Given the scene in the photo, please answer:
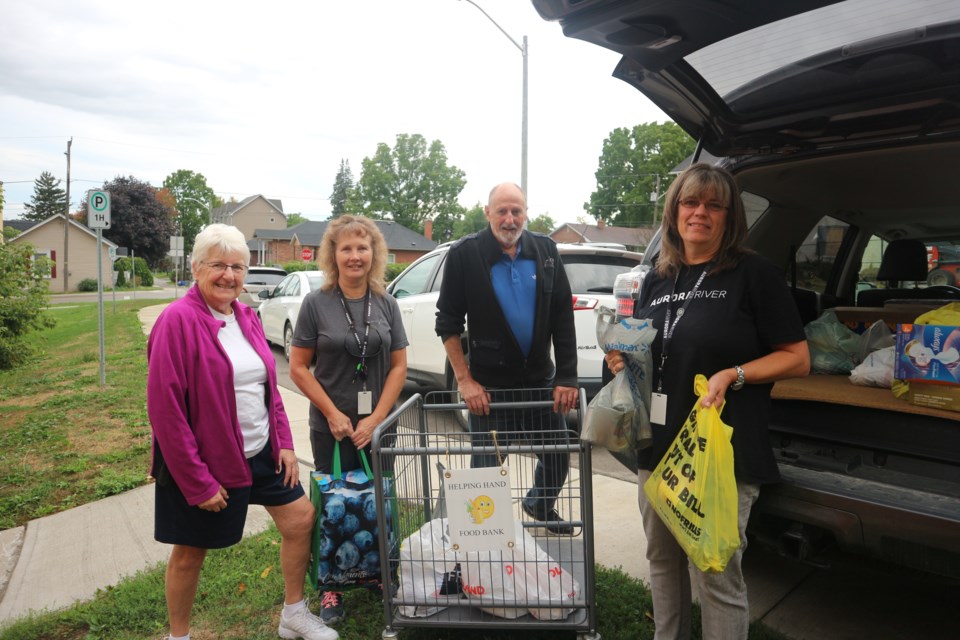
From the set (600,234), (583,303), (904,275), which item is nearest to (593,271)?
(583,303)

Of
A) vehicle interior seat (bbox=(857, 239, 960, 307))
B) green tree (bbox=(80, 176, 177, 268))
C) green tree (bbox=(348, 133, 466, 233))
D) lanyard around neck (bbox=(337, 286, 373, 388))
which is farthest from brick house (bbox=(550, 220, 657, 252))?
lanyard around neck (bbox=(337, 286, 373, 388))

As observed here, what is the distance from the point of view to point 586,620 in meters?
2.55

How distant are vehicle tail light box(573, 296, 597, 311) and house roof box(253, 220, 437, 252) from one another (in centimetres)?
4640

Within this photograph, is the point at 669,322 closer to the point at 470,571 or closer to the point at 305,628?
the point at 470,571

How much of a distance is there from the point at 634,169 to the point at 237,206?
196 feet

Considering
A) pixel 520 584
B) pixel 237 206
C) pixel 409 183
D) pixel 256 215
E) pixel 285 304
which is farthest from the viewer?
pixel 237 206

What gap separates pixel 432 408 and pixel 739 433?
53.4 inches

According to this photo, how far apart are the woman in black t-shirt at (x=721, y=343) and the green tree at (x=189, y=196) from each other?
280 feet

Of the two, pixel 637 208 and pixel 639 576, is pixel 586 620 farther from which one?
pixel 637 208

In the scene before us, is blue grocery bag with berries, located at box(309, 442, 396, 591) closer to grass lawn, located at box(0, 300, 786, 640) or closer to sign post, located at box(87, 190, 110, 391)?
grass lawn, located at box(0, 300, 786, 640)

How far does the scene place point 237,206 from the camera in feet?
305

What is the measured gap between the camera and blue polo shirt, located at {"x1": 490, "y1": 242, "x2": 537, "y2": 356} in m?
3.28

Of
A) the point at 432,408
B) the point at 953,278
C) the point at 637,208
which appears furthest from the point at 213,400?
the point at 637,208

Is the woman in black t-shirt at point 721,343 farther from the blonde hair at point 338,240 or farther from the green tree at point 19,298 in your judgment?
the green tree at point 19,298
